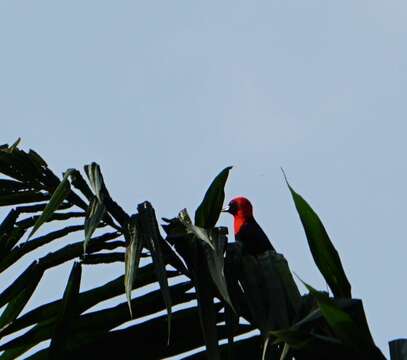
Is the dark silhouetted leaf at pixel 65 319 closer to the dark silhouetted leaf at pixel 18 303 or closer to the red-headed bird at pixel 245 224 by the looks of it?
the dark silhouetted leaf at pixel 18 303

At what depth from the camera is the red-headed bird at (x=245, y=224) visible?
20.7 feet

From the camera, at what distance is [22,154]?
208 cm

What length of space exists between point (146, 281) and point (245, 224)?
554cm

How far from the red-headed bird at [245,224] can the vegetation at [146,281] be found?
356cm

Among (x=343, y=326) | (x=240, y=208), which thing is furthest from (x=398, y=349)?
(x=240, y=208)

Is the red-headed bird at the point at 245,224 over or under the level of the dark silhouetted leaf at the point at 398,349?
over

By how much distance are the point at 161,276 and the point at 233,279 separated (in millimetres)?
169

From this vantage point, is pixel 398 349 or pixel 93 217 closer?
pixel 398 349

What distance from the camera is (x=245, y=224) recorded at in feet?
24.5

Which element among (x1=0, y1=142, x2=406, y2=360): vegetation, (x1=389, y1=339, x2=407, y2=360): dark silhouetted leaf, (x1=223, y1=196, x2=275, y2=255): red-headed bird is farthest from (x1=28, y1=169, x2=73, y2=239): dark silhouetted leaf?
(x1=223, y1=196, x2=275, y2=255): red-headed bird

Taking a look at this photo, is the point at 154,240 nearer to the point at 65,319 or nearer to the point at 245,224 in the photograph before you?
the point at 65,319

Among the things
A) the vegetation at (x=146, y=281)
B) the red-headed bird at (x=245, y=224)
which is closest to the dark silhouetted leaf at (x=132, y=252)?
the vegetation at (x=146, y=281)

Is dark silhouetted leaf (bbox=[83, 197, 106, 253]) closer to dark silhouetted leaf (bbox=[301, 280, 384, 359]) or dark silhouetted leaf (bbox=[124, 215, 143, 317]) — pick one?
dark silhouetted leaf (bbox=[124, 215, 143, 317])

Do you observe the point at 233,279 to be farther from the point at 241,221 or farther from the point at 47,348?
the point at 241,221
